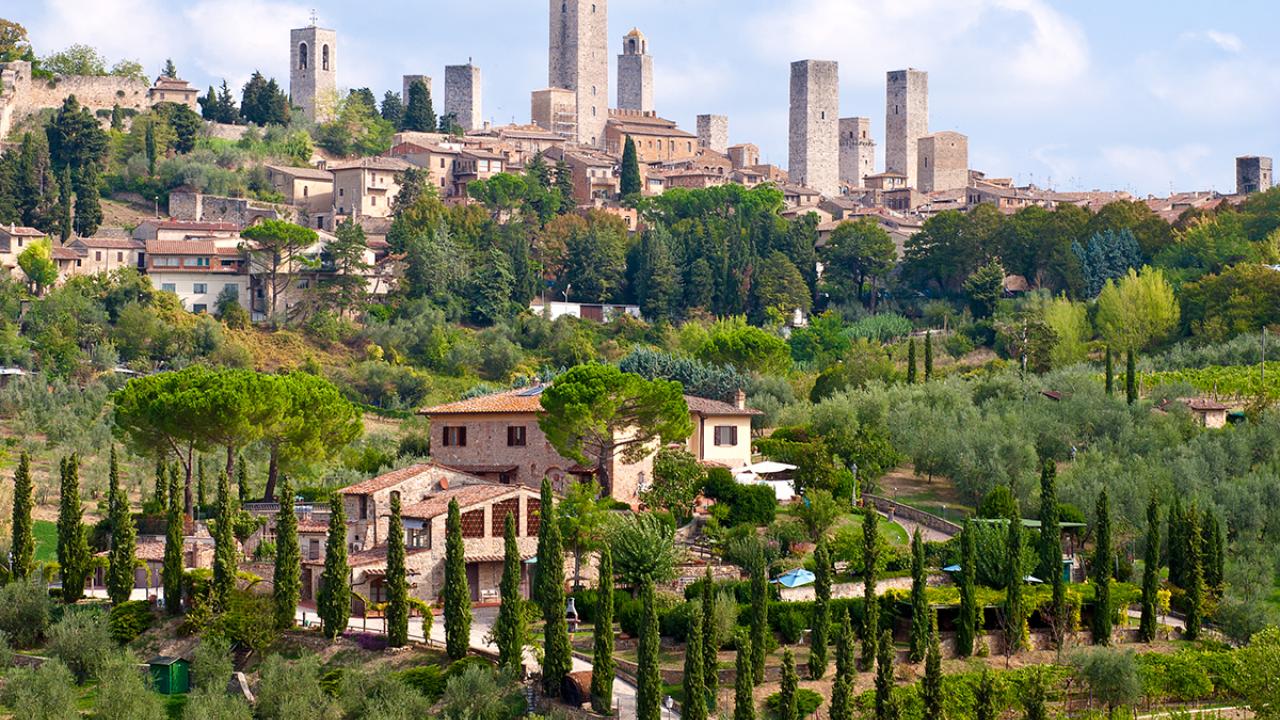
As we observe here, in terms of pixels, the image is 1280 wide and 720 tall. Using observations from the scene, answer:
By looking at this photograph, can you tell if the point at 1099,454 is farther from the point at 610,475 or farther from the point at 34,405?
the point at 34,405

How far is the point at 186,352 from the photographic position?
7938cm

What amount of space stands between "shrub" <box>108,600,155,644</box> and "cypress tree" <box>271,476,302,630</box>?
10.5ft

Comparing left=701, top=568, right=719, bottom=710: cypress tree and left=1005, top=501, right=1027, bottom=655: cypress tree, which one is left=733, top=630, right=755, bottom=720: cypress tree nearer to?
left=701, top=568, right=719, bottom=710: cypress tree

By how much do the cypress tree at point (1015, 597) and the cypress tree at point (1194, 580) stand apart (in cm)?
426

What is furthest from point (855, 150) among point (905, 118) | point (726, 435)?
point (726, 435)

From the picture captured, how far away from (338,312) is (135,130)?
79.5 ft

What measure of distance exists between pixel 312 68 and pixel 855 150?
36.8 meters

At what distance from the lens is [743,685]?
1547 inches

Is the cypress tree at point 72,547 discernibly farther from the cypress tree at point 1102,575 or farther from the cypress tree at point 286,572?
the cypress tree at point 1102,575

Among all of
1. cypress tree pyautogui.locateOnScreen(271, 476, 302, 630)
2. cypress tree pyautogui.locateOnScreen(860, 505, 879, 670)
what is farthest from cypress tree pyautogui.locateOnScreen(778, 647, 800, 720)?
cypress tree pyautogui.locateOnScreen(271, 476, 302, 630)

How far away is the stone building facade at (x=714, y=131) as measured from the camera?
140000 millimetres

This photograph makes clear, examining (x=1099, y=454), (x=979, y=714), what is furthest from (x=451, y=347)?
(x=979, y=714)

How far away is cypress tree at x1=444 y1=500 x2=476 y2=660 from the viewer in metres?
43.2

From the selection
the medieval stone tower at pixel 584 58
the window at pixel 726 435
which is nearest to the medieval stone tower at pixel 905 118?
the medieval stone tower at pixel 584 58
